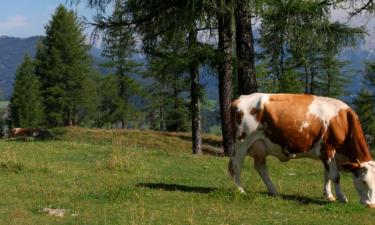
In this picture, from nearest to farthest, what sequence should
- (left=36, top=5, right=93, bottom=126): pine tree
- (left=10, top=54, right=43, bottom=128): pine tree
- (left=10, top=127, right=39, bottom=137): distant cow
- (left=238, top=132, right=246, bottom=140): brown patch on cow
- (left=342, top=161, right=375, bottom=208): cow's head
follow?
(left=342, top=161, right=375, bottom=208): cow's head < (left=238, top=132, right=246, bottom=140): brown patch on cow < (left=10, top=127, right=39, bottom=137): distant cow < (left=36, top=5, right=93, bottom=126): pine tree < (left=10, top=54, right=43, bottom=128): pine tree

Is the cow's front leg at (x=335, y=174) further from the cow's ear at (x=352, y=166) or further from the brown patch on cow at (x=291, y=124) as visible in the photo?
the brown patch on cow at (x=291, y=124)

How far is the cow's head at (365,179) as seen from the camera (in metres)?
10.1

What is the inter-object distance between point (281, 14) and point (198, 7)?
8.05ft

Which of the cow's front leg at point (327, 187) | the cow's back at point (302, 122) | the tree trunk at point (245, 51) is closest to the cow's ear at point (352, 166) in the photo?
the cow's back at point (302, 122)

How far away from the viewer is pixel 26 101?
208 ft

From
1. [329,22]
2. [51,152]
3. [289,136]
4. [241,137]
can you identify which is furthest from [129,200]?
[329,22]

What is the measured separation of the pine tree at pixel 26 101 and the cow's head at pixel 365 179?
180ft

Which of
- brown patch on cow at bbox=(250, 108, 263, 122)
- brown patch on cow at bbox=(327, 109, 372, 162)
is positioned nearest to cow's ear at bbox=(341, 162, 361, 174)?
brown patch on cow at bbox=(327, 109, 372, 162)

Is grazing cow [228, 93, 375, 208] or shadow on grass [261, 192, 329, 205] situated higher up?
grazing cow [228, 93, 375, 208]

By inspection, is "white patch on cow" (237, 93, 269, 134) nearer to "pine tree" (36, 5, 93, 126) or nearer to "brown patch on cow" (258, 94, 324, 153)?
"brown patch on cow" (258, 94, 324, 153)

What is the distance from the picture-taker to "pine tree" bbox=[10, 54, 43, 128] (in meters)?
62.7

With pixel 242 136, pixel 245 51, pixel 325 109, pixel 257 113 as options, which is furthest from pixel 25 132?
pixel 325 109

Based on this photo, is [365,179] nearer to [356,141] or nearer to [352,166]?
[352,166]

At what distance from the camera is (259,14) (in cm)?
1677
